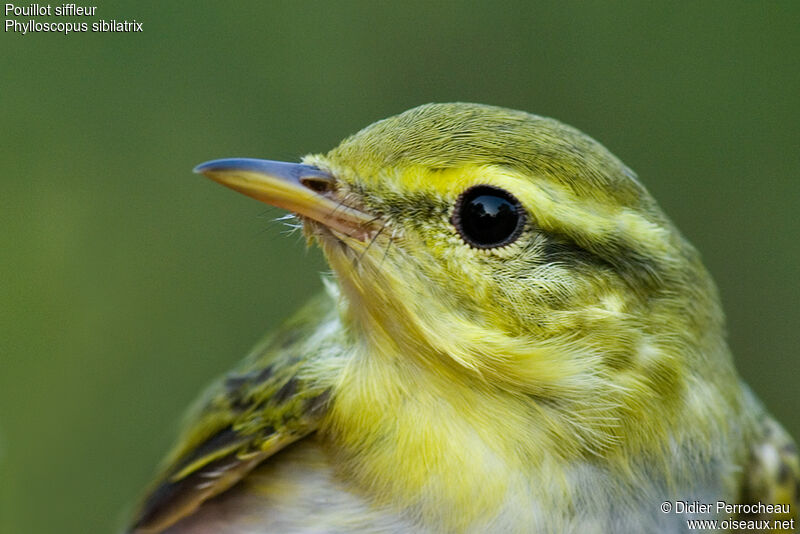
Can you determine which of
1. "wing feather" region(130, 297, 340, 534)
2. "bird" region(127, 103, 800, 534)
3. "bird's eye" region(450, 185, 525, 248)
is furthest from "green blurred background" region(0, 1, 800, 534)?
"bird's eye" region(450, 185, 525, 248)

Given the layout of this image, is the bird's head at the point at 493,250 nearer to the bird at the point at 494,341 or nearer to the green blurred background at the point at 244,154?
the bird at the point at 494,341

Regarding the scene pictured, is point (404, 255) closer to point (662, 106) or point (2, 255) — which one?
point (2, 255)

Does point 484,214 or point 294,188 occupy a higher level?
point 294,188

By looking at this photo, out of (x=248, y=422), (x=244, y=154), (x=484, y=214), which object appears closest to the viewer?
(x=484, y=214)

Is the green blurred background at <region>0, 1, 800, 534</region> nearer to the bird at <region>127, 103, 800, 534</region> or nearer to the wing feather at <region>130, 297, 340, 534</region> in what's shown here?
the wing feather at <region>130, 297, 340, 534</region>

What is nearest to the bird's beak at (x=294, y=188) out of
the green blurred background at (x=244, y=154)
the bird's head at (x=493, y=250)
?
the bird's head at (x=493, y=250)

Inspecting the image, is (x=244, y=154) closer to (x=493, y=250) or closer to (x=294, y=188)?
(x=294, y=188)

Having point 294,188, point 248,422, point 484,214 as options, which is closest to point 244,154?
point 248,422
